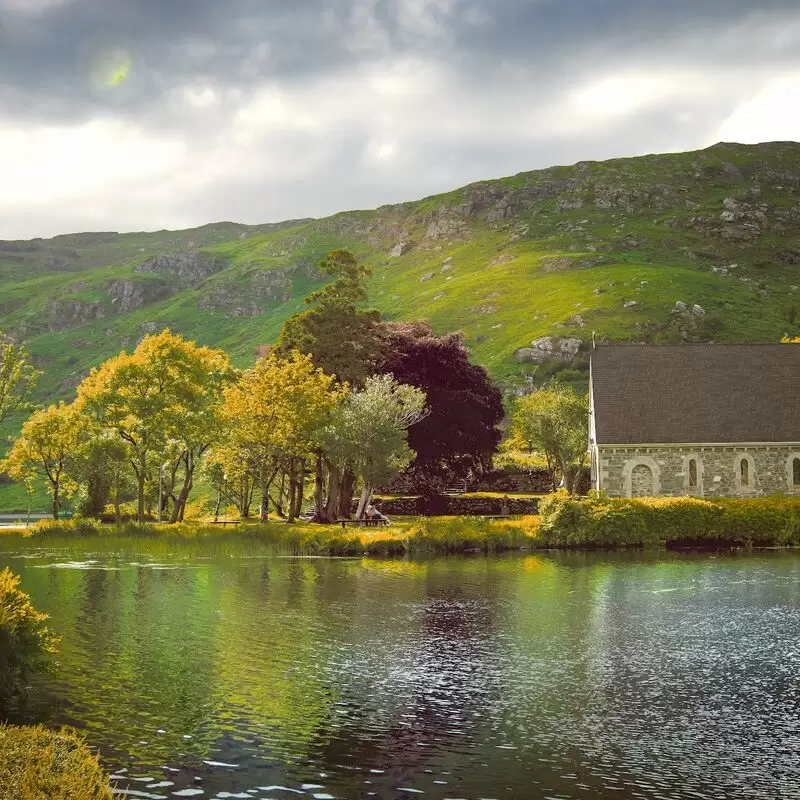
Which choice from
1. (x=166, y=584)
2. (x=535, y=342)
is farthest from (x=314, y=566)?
(x=535, y=342)

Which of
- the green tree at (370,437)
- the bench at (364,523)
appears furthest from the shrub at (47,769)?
the bench at (364,523)

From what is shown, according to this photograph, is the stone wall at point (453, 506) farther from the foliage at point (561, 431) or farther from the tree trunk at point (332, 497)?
the foliage at point (561, 431)

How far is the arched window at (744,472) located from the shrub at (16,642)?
66649 mm

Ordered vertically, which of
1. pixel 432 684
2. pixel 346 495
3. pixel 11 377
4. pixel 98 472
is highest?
pixel 11 377

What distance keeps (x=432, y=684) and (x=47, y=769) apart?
12704 mm

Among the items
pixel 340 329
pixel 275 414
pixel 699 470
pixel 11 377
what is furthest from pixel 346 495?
pixel 699 470

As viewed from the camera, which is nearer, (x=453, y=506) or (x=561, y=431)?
(x=453, y=506)

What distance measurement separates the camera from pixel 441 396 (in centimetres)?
8756

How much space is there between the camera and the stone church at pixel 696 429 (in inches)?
3179

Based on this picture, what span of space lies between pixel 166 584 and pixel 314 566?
10099 millimetres

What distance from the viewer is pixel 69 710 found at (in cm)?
2383

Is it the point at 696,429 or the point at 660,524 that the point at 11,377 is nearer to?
the point at 660,524

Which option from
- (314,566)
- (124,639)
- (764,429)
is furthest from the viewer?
(764,429)

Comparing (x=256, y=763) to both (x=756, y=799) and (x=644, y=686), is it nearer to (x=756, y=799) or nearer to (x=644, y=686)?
(x=756, y=799)
